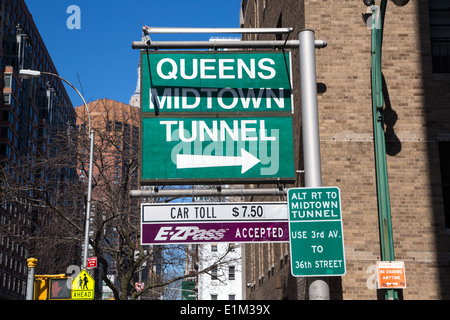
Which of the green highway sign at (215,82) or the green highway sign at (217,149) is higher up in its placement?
the green highway sign at (215,82)

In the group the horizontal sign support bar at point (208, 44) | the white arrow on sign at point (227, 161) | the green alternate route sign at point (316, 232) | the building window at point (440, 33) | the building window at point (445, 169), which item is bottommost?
the green alternate route sign at point (316, 232)

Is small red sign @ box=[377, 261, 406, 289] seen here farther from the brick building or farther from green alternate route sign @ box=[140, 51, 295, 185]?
green alternate route sign @ box=[140, 51, 295, 185]

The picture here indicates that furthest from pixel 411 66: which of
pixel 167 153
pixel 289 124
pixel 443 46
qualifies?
pixel 167 153

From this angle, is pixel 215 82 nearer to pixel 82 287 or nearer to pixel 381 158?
pixel 381 158

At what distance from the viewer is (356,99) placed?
15.2 m

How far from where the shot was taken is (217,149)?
10.2 meters

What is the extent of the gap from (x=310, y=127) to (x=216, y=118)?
176cm

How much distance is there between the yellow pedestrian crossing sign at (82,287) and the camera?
18.6m

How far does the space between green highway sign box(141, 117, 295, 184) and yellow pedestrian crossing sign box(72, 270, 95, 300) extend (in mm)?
9598

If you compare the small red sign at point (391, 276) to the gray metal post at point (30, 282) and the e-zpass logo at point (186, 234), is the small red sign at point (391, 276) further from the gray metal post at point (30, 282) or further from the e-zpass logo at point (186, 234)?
the gray metal post at point (30, 282)

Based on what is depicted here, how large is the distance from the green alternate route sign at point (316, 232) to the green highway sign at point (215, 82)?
2248 millimetres

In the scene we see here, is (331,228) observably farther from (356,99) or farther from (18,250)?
(18,250)

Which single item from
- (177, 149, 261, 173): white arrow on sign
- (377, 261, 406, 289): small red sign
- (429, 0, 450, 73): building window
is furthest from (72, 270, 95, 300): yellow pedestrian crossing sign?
(429, 0, 450, 73): building window

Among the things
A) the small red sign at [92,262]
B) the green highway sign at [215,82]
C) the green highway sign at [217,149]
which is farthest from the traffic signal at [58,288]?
the green highway sign at [215,82]
